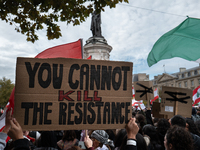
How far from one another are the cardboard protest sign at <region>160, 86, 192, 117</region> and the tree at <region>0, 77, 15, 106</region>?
38.3 meters

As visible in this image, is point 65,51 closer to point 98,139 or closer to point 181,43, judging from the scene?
point 98,139

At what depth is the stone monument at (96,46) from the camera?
55.1ft

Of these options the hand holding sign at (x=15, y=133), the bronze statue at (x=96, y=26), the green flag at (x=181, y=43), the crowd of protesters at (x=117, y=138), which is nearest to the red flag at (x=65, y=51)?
the crowd of protesters at (x=117, y=138)

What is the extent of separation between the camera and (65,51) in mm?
3434

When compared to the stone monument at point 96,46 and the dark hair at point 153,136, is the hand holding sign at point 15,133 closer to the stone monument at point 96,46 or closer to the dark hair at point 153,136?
the dark hair at point 153,136

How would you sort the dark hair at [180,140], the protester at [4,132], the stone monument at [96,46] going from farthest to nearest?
the stone monument at [96,46] → the protester at [4,132] → the dark hair at [180,140]

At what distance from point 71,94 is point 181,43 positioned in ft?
9.32

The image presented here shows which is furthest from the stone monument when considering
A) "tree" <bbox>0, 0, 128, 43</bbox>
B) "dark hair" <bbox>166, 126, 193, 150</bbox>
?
"dark hair" <bbox>166, 126, 193, 150</bbox>

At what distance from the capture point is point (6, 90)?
3722cm

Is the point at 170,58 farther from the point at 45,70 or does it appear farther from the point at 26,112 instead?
the point at 26,112

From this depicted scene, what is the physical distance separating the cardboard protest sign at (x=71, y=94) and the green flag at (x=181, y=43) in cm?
205

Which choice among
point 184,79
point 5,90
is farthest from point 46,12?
point 184,79

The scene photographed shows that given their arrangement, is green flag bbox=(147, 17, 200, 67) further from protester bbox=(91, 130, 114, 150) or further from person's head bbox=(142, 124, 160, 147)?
protester bbox=(91, 130, 114, 150)

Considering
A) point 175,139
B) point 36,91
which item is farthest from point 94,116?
point 175,139
